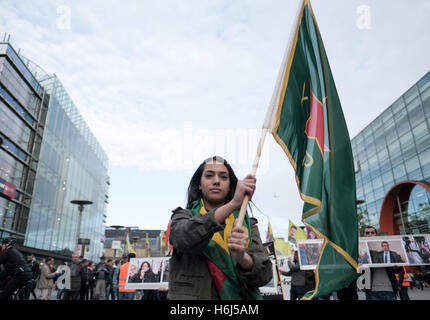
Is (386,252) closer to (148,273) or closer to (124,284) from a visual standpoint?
(148,273)

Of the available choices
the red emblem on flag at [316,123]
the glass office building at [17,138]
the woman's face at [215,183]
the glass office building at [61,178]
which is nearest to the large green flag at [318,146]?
the red emblem on flag at [316,123]

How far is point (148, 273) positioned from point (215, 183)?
20.7 feet

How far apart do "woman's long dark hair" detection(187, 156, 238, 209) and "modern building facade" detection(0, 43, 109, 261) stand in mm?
30374

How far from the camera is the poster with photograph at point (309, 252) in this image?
23.9 feet

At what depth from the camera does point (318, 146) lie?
99.0 inches

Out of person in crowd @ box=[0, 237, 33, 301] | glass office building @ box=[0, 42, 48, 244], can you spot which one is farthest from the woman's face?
glass office building @ box=[0, 42, 48, 244]

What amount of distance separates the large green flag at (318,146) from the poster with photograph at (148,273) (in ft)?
18.8

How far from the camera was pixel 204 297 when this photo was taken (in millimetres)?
1635

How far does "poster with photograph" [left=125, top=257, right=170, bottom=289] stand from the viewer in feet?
23.8
